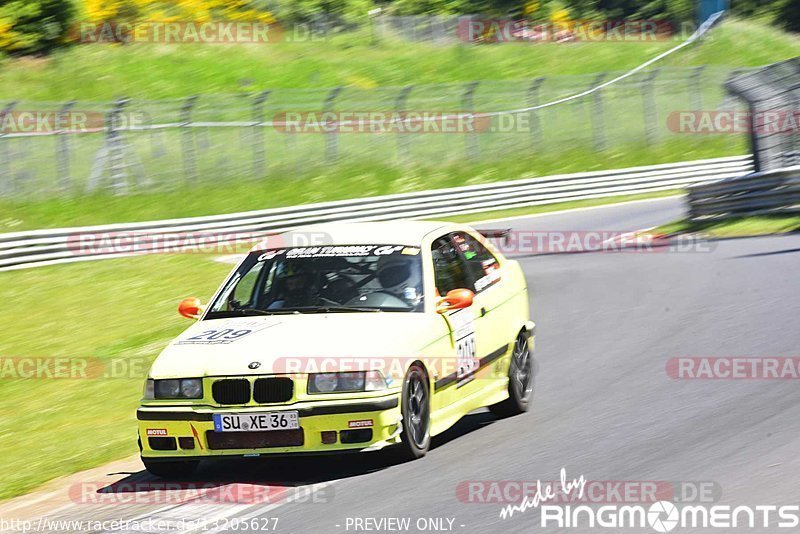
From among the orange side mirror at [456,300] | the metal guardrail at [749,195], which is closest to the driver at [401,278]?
the orange side mirror at [456,300]

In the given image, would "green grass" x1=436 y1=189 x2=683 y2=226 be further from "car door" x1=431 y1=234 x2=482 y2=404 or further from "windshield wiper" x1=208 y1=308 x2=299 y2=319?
"windshield wiper" x1=208 y1=308 x2=299 y2=319

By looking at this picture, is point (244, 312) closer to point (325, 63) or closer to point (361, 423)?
point (361, 423)

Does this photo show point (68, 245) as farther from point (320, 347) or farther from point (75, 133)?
point (320, 347)

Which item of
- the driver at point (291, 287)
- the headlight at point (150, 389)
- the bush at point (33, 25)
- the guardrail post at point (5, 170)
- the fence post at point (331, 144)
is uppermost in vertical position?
the bush at point (33, 25)

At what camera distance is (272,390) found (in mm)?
7289

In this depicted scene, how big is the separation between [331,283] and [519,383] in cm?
190

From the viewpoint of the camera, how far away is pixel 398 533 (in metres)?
6.00

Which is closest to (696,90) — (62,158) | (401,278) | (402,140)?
(402,140)

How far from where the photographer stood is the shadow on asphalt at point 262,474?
7.39m

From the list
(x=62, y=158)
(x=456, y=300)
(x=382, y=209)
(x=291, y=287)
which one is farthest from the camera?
(x=62, y=158)

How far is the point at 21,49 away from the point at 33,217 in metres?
13.9

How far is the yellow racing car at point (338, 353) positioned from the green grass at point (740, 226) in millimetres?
12824

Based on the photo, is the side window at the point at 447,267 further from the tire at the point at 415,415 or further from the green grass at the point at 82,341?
the green grass at the point at 82,341

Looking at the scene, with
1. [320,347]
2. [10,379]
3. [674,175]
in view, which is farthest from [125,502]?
[674,175]
